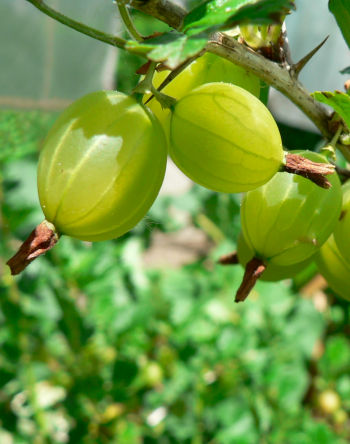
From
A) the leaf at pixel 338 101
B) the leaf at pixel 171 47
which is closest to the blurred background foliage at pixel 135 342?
the leaf at pixel 338 101

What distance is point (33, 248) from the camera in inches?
12.4

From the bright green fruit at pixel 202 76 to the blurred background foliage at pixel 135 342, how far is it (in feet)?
1.35

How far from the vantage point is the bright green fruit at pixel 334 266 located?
432 millimetres

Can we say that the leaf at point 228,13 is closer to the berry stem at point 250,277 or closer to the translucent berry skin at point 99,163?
the translucent berry skin at point 99,163

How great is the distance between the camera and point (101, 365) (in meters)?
1.13

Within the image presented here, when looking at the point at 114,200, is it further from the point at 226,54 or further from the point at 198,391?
the point at 198,391

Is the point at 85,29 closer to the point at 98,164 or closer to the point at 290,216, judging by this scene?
the point at 98,164

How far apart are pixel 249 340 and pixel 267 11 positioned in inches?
36.5

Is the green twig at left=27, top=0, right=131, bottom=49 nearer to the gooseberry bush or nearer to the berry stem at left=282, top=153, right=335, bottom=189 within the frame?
the gooseberry bush

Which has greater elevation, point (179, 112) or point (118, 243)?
point (179, 112)

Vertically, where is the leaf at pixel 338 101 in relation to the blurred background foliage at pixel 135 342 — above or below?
above

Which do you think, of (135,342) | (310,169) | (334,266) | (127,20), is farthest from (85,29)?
(135,342)

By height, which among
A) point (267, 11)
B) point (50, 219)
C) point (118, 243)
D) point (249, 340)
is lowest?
point (118, 243)

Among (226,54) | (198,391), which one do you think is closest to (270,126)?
(226,54)
